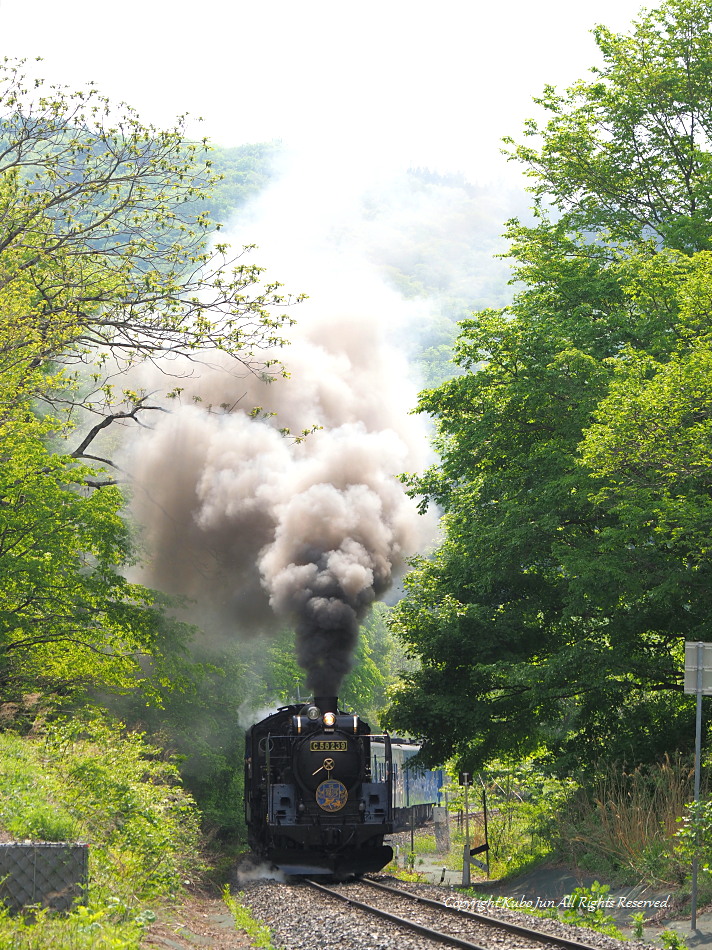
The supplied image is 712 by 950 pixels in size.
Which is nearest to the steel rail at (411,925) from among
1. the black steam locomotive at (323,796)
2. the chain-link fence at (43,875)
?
the black steam locomotive at (323,796)

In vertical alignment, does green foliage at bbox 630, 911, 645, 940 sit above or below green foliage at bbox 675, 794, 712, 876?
below

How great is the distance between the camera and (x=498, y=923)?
11922 mm

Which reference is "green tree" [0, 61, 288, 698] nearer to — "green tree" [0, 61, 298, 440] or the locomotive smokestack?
"green tree" [0, 61, 298, 440]

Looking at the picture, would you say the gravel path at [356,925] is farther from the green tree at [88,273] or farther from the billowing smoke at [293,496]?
the green tree at [88,273]

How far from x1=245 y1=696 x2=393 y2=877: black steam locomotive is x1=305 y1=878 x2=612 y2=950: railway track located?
2.89 ft

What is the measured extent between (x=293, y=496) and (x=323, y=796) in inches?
261

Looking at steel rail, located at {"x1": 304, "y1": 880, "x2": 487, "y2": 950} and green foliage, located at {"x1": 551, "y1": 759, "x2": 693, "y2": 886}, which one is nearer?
steel rail, located at {"x1": 304, "y1": 880, "x2": 487, "y2": 950}

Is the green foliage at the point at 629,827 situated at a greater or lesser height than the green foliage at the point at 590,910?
greater

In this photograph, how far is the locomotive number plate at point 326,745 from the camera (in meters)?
17.3

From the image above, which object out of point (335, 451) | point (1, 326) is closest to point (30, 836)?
point (1, 326)

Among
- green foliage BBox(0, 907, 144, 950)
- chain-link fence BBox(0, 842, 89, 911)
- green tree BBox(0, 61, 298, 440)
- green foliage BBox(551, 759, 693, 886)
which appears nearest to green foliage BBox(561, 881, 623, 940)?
green foliage BBox(551, 759, 693, 886)

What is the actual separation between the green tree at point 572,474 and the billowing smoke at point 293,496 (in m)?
1.92

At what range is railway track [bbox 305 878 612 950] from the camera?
10.7 m

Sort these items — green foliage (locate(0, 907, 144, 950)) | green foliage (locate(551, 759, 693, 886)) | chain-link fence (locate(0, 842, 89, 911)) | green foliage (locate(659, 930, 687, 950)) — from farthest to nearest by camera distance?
green foliage (locate(551, 759, 693, 886))
green foliage (locate(659, 930, 687, 950))
chain-link fence (locate(0, 842, 89, 911))
green foliage (locate(0, 907, 144, 950))
